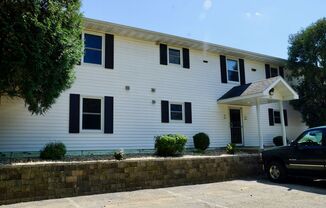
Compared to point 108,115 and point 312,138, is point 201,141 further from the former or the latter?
point 312,138

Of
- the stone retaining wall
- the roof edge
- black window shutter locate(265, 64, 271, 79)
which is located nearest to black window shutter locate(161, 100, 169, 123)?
the roof edge

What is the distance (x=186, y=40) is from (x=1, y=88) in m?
8.96

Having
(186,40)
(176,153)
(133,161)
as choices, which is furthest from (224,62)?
(133,161)

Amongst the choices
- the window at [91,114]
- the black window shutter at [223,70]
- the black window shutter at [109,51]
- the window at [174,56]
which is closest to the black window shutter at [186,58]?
the window at [174,56]

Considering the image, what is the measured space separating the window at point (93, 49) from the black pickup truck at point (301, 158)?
773cm

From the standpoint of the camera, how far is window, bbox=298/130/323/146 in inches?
371

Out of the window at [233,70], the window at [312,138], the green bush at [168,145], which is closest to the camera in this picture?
the window at [312,138]

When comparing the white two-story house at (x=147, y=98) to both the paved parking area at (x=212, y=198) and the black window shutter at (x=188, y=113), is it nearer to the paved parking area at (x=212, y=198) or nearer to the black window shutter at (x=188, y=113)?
the black window shutter at (x=188, y=113)

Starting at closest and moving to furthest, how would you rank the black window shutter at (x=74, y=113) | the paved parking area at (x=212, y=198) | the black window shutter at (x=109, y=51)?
the paved parking area at (x=212, y=198)
the black window shutter at (x=74, y=113)
the black window shutter at (x=109, y=51)

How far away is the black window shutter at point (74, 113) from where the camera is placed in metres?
12.0

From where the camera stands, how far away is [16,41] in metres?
8.08

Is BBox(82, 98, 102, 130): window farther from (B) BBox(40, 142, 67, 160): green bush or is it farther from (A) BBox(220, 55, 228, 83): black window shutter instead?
(A) BBox(220, 55, 228, 83): black window shutter

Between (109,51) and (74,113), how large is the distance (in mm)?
3106

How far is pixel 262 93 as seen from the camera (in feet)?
46.0
